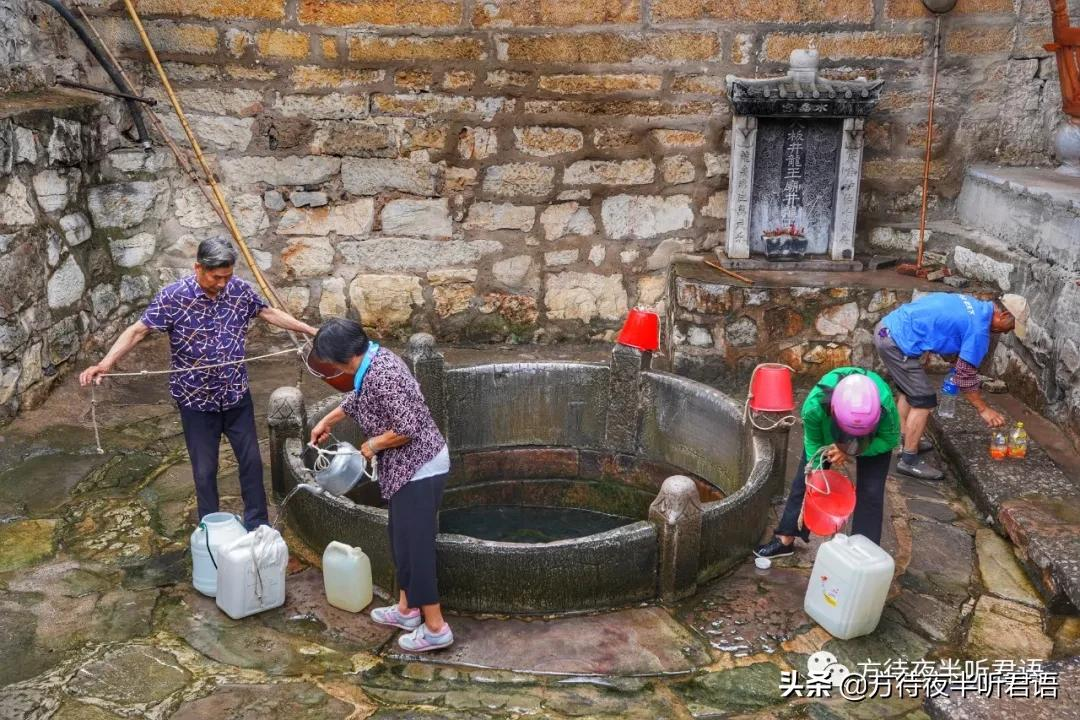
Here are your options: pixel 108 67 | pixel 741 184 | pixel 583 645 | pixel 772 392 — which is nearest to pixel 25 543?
pixel 583 645

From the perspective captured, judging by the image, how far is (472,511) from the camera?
6.30m

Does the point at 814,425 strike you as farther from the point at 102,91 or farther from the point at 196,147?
the point at 102,91

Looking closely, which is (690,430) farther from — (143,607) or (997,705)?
(143,607)

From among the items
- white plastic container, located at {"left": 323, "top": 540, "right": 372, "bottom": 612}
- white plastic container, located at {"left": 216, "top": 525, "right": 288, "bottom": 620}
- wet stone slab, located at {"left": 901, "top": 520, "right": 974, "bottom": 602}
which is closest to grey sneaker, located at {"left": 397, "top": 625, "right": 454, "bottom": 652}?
white plastic container, located at {"left": 323, "top": 540, "right": 372, "bottom": 612}

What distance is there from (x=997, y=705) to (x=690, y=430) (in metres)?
2.69

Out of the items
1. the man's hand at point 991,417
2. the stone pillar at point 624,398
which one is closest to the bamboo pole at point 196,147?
the stone pillar at point 624,398

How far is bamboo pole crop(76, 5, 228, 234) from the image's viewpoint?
275 inches

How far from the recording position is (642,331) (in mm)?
5941

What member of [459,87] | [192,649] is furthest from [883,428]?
[459,87]

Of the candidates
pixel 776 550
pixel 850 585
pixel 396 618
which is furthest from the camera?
pixel 776 550

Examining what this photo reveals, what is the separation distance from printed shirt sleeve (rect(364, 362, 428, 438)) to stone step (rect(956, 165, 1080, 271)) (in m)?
4.35

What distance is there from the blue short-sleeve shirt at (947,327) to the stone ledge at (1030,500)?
0.66 meters

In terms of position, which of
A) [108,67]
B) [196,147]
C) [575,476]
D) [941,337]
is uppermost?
[108,67]

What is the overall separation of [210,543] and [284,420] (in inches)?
33.4
